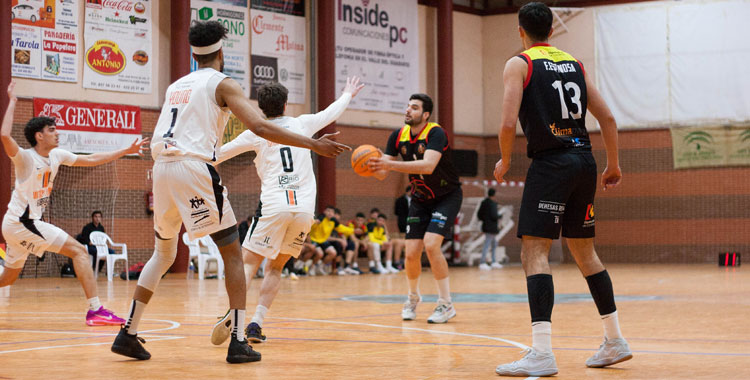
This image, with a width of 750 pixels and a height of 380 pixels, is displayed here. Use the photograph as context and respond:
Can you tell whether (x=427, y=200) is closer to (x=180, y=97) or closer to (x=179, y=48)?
(x=180, y=97)

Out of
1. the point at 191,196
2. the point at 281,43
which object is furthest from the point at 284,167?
the point at 281,43

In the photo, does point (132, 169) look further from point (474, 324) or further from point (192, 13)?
point (474, 324)

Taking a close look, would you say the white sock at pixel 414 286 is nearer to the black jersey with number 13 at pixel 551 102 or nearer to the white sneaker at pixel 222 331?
the white sneaker at pixel 222 331

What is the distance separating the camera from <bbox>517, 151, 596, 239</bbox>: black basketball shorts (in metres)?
5.19

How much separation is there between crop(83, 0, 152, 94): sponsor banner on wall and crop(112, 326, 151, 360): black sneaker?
1569 cm

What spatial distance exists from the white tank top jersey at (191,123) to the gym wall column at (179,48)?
15697 mm

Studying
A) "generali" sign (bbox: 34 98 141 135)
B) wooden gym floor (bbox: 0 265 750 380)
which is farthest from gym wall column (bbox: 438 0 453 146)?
wooden gym floor (bbox: 0 265 750 380)

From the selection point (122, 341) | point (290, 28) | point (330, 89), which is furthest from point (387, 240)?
point (122, 341)

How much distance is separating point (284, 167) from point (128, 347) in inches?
86.9

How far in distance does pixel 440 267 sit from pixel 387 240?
13444 mm

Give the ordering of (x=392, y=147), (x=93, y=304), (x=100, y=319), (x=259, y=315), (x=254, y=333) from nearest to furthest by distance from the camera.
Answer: (x=254, y=333) < (x=259, y=315) < (x=100, y=319) < (x=93, y=304) < (x=392, y=147)

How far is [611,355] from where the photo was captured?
533 cm

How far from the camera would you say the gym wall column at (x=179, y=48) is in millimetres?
21109

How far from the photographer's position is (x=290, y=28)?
23.7m
